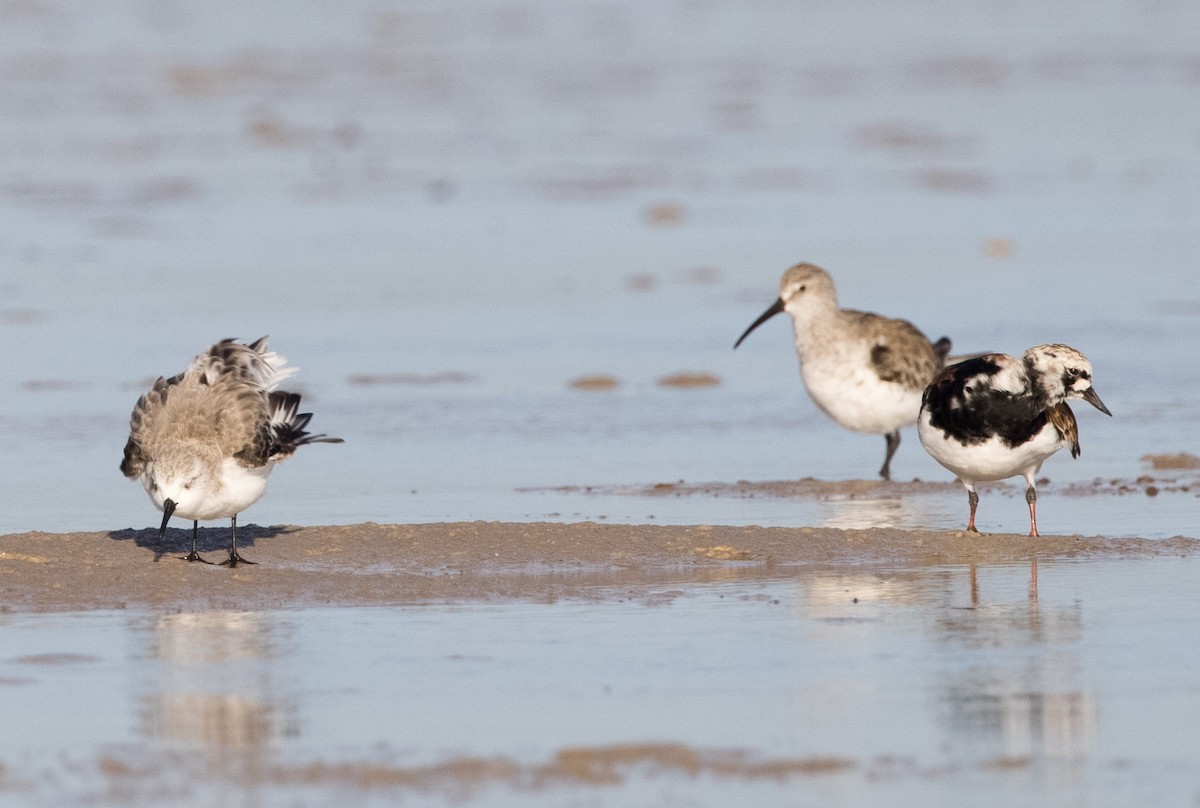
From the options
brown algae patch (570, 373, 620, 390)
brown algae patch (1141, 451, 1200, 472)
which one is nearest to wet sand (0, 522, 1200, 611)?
brown algae patch (1141, 451, 1200, 472)

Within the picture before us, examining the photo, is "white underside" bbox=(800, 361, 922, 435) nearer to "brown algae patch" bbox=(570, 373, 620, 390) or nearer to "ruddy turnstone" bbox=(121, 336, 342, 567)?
"brown algae patch" bbox=(570, 373, 620, 390)

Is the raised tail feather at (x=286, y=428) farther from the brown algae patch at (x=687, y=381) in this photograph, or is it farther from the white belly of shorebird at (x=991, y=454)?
the brown algae patch at (x=687, y=381)

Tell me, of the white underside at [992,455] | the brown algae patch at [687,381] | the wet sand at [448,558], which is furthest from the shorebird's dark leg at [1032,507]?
the brown algae patch at [687,381]

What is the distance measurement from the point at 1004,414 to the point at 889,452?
242cm

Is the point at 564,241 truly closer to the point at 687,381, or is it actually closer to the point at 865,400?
the point at 687,381

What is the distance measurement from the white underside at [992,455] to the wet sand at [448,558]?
391 mm

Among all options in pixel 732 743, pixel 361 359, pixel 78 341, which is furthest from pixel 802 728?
pixel 78 341

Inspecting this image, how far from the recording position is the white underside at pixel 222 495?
28.6ft

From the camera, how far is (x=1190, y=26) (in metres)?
39.2

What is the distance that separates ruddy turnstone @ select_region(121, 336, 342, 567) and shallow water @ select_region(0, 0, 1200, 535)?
3.20 feet

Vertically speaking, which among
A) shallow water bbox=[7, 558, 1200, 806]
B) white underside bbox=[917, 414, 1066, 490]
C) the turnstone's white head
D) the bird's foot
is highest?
the turnstone's white head

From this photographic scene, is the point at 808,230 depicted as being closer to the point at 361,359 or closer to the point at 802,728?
the point at 361,359

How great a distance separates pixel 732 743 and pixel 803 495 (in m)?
4.86

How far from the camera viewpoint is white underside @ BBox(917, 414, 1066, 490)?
376 inches
